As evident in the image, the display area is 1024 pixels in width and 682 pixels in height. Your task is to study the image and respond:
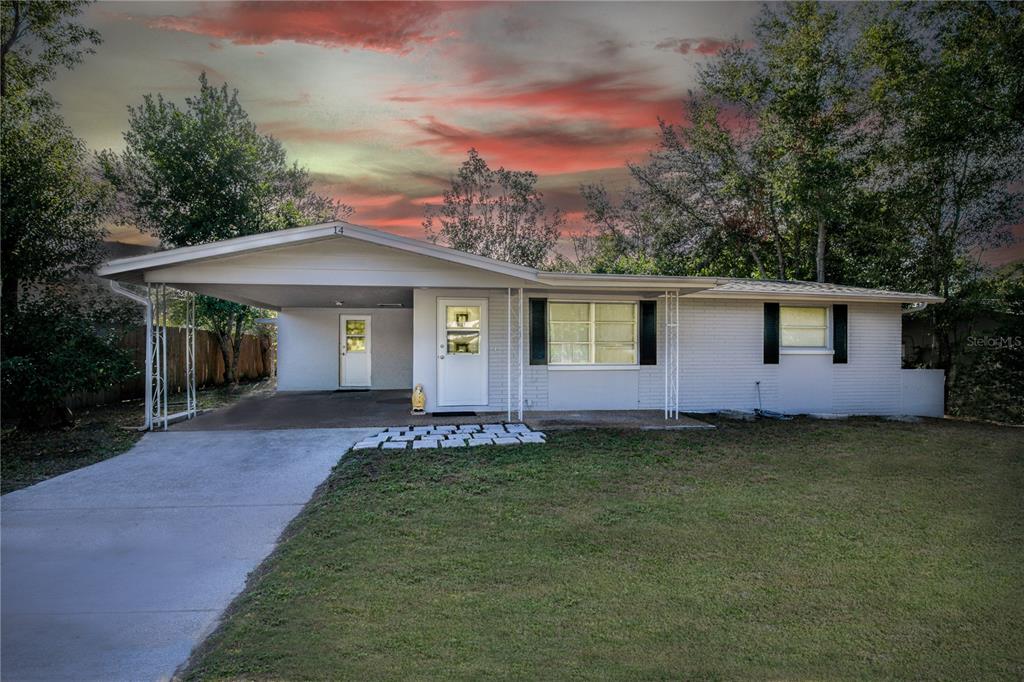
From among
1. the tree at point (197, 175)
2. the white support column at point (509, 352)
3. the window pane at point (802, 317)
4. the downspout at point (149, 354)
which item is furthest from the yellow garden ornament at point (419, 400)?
the tree at point (197, 175)

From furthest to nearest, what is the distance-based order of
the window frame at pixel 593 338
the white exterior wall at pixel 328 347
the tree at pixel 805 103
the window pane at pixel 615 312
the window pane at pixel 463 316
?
1. the tree at pixel 805 103
2. the white exterior wall at pixel 328 347
3. the window pane at pixel 615 312
4. the window frame at pixel 593 338
5. the window pane at pixel 463 316

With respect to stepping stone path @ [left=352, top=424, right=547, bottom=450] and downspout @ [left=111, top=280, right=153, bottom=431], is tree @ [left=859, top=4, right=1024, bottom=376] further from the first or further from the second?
downspout @ [left=111, top=280, right=153, bottom=431]

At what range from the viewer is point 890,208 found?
16.3 m

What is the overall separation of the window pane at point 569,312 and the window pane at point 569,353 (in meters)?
0.48

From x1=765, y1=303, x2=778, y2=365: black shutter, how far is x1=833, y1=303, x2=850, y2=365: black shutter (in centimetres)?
137

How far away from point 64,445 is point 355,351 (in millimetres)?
7735

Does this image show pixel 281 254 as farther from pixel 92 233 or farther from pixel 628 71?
pixel 628 71

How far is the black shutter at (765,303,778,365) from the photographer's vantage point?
11.3 meters

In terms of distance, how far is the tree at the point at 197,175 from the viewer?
15945 millimetres

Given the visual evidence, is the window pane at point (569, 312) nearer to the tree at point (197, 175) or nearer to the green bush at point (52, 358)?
the green bush at point (52, 358)

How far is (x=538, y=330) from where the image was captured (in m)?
10.4

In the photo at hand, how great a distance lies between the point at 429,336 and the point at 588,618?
7629 millimetres

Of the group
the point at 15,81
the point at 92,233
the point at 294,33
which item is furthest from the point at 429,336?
the point at 15,81

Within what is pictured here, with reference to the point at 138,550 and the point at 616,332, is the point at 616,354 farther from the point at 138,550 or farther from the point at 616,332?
the point at 138,550
